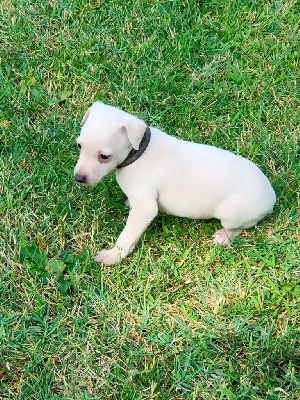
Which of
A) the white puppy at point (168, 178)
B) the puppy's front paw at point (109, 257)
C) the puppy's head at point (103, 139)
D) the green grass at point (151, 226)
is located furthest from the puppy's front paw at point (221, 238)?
the puppy's head at point (103, 139)

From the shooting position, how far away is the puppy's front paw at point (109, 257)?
4.03m

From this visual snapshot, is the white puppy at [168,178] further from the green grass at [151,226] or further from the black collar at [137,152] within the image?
the green grass at [151,226]

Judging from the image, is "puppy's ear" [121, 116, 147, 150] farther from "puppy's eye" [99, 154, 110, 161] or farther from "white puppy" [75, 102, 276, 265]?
"puppy's eye" [99, 154, 110, 161]

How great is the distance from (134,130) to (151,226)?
1.03 meters

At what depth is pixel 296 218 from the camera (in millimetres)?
4352

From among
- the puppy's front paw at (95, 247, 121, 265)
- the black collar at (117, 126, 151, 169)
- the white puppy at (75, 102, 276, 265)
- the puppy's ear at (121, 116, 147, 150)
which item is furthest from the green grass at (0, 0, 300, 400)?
the puppy's ear at (121, 116, 147, 150)

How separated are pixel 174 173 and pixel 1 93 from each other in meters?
2.15

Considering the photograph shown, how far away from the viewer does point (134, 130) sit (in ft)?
11.7

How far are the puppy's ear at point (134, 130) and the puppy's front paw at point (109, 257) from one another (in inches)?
32.5

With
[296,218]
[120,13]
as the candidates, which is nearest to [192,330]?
[296,218]

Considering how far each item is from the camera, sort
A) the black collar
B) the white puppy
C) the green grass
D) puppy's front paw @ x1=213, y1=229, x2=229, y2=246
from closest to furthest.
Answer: the green grass < the white puppy < the black collar < puppy's front paw @ x1=213, y1=229, x2=229, y2=246

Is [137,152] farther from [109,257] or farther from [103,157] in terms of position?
[109,257]

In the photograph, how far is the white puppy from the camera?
3617 mm

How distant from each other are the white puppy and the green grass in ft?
1.02
